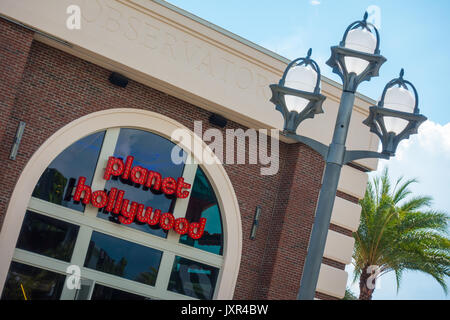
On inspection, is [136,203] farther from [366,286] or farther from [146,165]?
[366,286]

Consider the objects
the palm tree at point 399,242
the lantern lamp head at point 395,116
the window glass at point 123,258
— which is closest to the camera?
the lantern lamp head at point 395,116

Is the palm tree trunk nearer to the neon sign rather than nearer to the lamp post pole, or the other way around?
the neon sign

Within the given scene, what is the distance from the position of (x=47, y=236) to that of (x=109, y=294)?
2.11 metres

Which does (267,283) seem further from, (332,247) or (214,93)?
(214,93)

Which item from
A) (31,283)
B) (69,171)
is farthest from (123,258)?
(69,171)

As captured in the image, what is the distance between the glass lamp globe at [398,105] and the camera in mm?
7770

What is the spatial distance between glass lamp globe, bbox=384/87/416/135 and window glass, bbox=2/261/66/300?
9.34 m

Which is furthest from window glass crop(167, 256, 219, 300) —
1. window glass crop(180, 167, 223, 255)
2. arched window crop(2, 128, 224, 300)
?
window glass crop(180, 167, 223, 255)

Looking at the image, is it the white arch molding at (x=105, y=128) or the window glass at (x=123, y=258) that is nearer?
the white arch molding at (x=105, y=128)

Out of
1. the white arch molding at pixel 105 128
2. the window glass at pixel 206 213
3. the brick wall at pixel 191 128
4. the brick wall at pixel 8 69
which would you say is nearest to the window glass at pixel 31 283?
the white arch molding at pixel 105 128

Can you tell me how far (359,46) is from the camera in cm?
799

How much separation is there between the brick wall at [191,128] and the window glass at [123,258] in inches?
95.0

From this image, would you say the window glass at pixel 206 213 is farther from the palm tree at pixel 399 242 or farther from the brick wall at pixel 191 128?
the palm tree at pixel 399 242

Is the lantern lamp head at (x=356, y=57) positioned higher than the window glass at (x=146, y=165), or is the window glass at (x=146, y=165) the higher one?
the lantern lamp head at (x=356, y=57)
